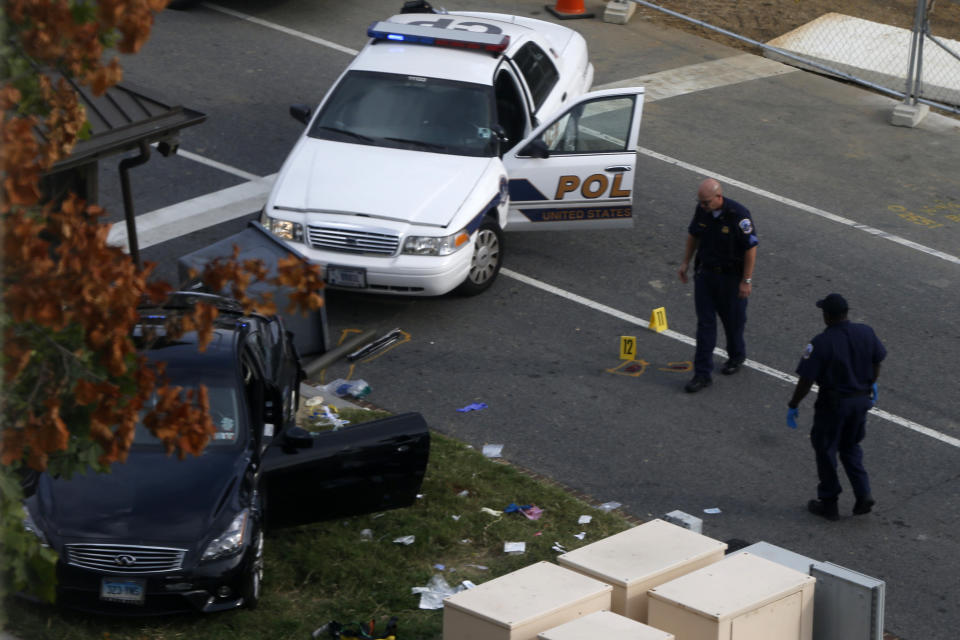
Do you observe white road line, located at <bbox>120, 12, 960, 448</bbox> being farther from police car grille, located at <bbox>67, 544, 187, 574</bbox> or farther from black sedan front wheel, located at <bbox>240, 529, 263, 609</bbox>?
police car grille, located at <bbox>67, 544, 187, 574</bbox>

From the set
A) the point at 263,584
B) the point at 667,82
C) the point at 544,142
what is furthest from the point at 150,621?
the point at 667,82

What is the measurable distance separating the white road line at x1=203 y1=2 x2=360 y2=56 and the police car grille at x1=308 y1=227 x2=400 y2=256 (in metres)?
7.50

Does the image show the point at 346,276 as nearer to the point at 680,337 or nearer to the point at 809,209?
the point at 680,337

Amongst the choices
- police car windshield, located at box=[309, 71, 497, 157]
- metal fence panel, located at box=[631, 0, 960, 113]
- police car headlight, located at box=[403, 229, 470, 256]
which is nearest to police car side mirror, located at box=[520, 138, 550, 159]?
police car windshield, located at box=[309, 71, 497, 157]

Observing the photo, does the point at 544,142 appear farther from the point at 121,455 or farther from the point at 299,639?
the point at 121,455

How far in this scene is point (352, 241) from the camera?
38.1 ft

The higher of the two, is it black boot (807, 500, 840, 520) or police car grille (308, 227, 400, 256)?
police car grille (308, 227, 400, 256)

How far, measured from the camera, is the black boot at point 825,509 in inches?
372

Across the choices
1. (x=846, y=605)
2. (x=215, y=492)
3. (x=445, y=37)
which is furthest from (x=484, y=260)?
(x=846, y=605)

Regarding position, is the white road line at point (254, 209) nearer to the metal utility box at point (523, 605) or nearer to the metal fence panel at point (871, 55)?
the metal fence panel at point (871, 55)

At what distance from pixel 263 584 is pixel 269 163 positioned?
7629mm

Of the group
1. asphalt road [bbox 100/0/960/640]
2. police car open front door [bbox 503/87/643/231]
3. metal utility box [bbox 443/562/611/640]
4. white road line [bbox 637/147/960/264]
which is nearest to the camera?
metal utility box [bbox 443/562/611/640]

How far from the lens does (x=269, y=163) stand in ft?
49.8

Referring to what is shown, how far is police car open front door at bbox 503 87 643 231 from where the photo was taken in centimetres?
1263
